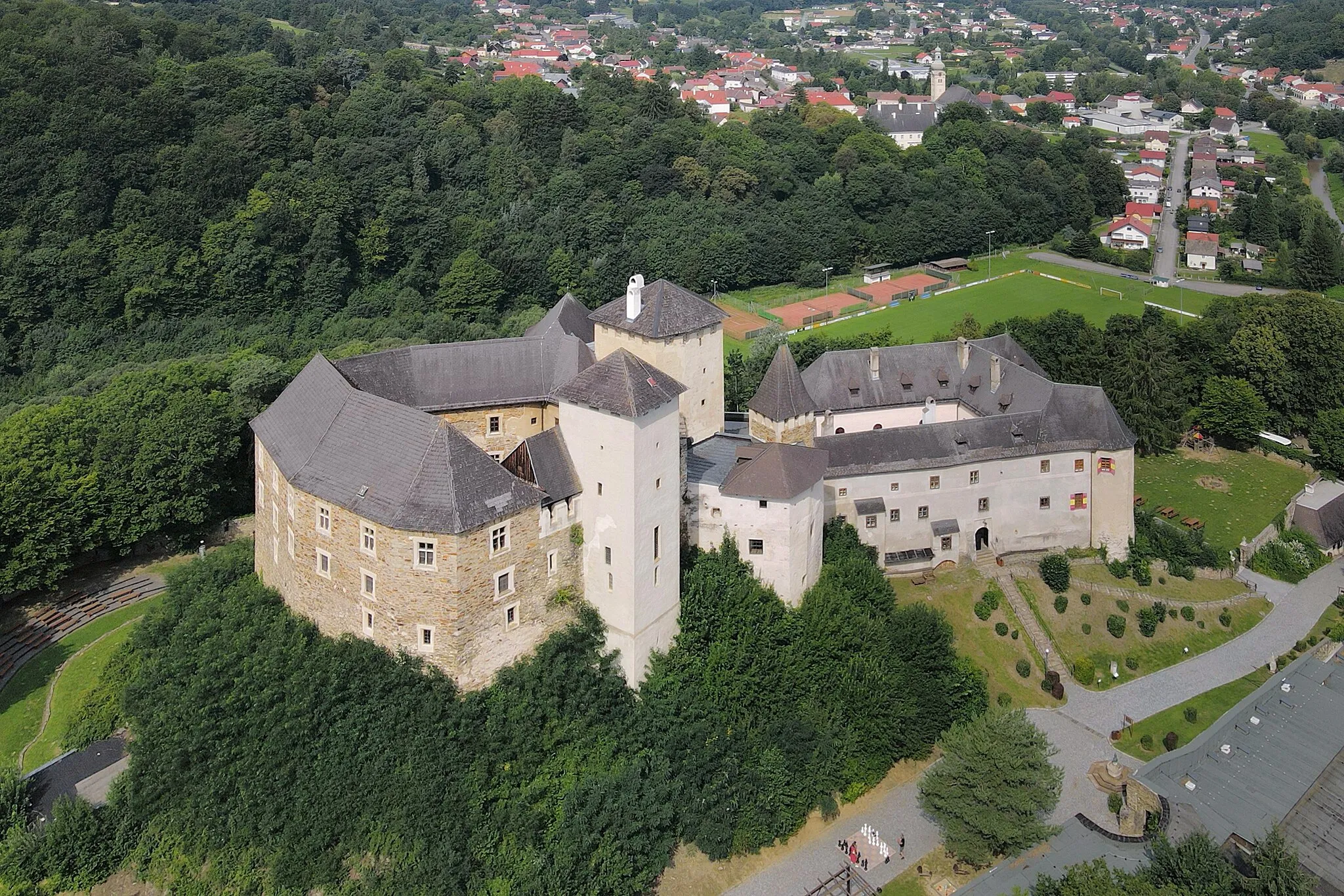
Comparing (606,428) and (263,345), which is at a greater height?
(606,428)

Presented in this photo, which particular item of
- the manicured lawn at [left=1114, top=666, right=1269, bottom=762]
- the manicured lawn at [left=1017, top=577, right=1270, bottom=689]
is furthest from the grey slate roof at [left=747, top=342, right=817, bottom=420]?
the manicured lawn at [left=1114, top=666, right=1269, bottom=762]

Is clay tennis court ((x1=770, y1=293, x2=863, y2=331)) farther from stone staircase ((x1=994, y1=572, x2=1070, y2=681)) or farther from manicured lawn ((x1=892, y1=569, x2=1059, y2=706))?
manicured lawn ((x1=892, y1=569, x2=1059, y2=706))

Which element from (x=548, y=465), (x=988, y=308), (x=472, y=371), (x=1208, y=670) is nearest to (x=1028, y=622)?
(x=1208, y=670)

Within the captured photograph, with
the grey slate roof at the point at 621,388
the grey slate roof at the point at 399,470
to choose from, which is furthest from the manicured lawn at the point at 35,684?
the grey slate roof at the point at 621,388

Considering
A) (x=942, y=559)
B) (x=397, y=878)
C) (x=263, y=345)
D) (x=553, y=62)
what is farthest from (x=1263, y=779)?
(x=553, y=62)

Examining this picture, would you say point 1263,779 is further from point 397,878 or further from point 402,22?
point 402,22

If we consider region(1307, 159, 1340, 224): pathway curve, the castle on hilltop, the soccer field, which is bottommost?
the soccer field
